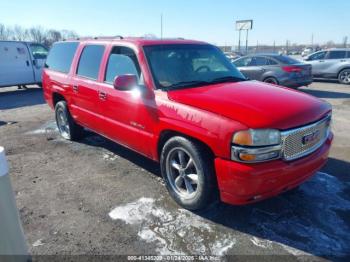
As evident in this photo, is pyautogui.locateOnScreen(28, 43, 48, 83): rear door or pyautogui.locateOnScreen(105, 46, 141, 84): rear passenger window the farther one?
pyautogui.locateOnScreen(28, 43, 48, 83): rear door

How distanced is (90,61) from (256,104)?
3027 millimetres

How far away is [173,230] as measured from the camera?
3.34 metres

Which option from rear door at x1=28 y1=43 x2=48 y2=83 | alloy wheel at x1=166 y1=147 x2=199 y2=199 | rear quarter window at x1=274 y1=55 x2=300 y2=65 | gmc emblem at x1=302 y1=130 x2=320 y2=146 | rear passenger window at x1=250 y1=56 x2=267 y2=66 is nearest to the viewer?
gmc emblem at x1=302 y1=130 x2=320 y2=146

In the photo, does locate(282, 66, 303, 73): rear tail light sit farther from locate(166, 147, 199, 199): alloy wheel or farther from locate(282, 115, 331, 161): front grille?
locate(166, 147, 199, 199): alloy wheel

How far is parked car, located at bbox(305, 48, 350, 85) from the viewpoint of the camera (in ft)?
47.8

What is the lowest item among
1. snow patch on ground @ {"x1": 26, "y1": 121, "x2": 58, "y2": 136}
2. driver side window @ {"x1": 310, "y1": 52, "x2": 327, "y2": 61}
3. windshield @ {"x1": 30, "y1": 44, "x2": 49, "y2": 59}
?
snow patch on ground @ {"x1": 26, "y1": 121, "x2": 58, "y2": 136}

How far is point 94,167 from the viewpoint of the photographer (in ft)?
16.7

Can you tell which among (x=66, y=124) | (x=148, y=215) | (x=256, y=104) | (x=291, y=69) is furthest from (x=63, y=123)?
(x=291, y=69)

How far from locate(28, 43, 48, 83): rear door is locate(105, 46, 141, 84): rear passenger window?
10461mm

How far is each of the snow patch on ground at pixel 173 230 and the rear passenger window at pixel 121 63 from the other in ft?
5.55

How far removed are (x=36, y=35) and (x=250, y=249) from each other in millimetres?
79720

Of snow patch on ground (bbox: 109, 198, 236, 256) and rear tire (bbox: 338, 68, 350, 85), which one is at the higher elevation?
rear tire (bbox: 338, 68, 350, 85)

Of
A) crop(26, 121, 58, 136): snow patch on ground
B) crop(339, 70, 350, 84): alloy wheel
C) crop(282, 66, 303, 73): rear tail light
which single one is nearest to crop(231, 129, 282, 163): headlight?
crop(26, 121, 58, 136): snow patch on ground

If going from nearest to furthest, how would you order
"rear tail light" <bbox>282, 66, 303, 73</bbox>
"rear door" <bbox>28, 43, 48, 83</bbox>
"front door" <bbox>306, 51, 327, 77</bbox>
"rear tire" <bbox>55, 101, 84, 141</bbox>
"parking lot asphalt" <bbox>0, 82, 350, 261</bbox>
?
"parking lot asphalt" <bbox>0, 82, 350, 261</bbox>
"rear tire" <bbox>55, 101, 84, 141</bbox>
"rear tail light" <bbox>282, 66, 303, 73</bbox>
"rear door" <bbox>28, 43, 48, 83</bbox>
"front door" <bbox>306, 51, 327, 77</bbox>
